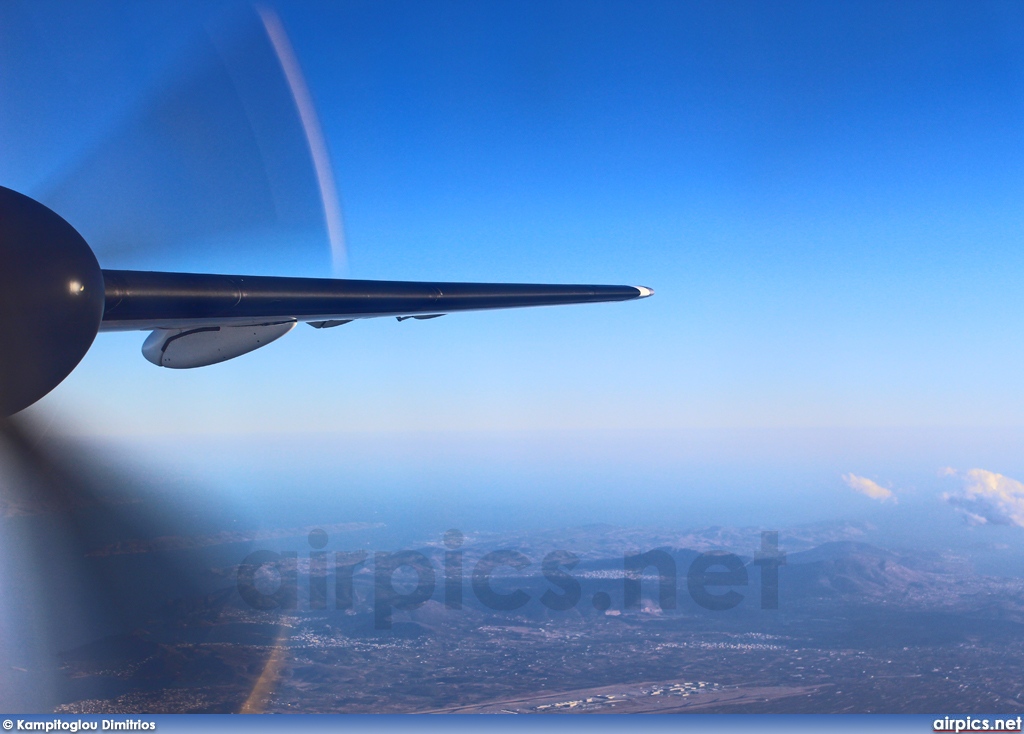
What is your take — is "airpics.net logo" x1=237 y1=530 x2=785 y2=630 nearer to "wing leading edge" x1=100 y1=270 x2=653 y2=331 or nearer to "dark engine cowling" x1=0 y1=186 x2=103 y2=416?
"wing leading edge" x1=100 y1=270 x2=653 y2=331

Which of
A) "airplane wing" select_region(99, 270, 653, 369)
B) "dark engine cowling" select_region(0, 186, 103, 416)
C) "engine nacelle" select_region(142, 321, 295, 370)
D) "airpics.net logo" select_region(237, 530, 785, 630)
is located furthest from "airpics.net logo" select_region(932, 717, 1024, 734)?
"airpics.net logo" select_region(237, 530, 785, 630)

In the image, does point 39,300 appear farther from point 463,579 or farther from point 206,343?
point 463,579

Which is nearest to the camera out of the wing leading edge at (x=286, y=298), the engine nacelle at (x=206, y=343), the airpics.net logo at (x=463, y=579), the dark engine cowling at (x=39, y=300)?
the dark engine cowling at (x=39, y=300)

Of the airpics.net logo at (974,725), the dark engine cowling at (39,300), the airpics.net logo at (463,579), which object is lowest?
the airpics.net logo at (463,579)

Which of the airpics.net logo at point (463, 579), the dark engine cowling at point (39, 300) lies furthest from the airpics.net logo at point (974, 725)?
the airpics.net logo at point (463, 579)

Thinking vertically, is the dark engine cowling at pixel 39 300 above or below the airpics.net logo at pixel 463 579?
above

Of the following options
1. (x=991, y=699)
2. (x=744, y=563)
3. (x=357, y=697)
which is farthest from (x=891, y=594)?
(x=357, y=697)

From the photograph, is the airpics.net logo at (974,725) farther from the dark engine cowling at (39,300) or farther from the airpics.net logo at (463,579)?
the airpics.net logo at (463,579)
